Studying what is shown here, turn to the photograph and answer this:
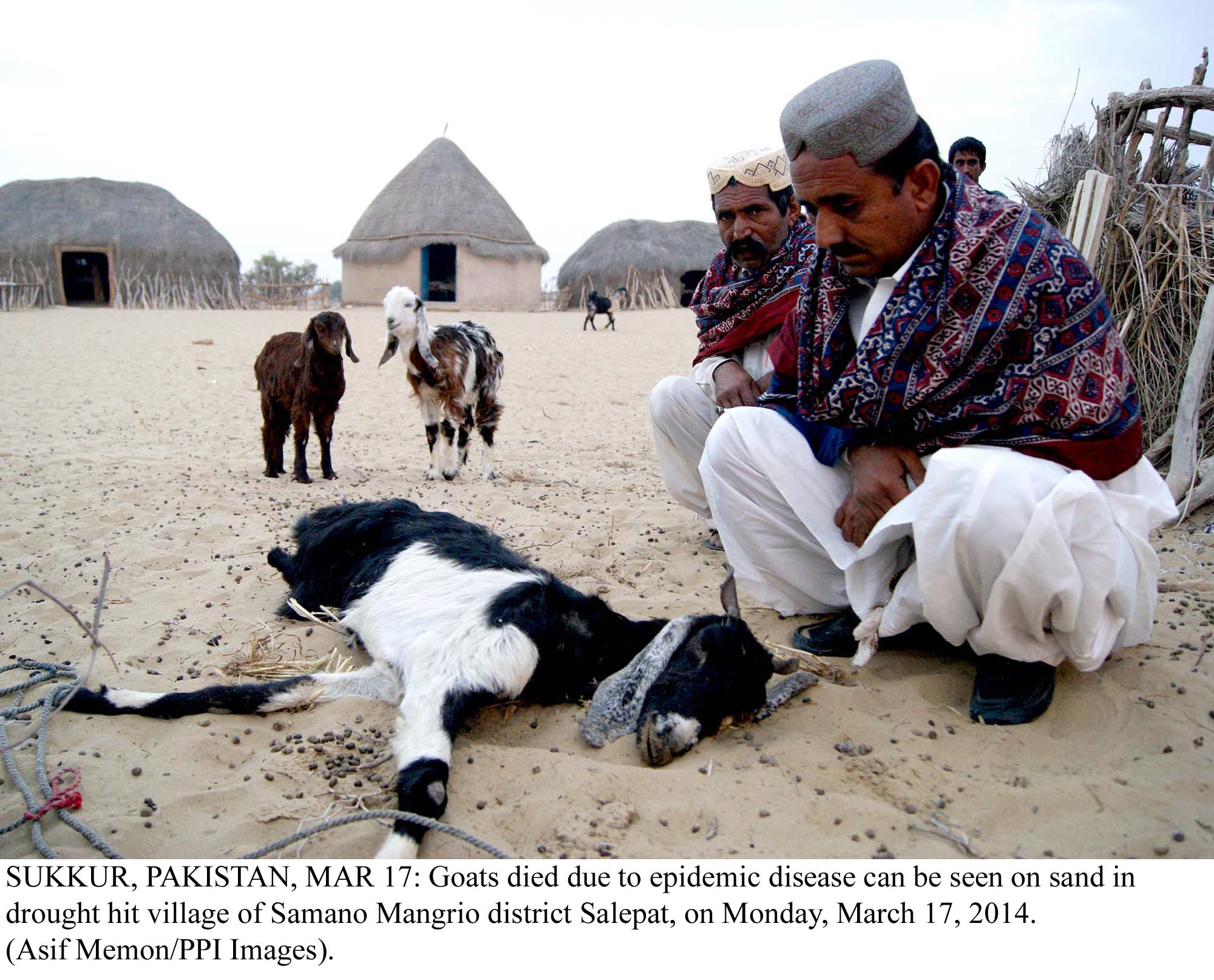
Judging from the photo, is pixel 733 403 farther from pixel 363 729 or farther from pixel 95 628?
pixel 95 628

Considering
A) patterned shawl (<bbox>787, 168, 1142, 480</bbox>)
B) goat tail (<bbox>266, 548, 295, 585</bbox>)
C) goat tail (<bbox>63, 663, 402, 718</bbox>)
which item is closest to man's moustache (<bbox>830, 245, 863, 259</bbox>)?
patterned shawl (<bbox>787, 168, 1142, 480</bbox>)

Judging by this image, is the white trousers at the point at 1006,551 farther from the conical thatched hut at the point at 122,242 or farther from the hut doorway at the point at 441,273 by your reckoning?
the conical thatched hut at the point at 122,242

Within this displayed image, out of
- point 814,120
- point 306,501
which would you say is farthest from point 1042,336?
point 306,501

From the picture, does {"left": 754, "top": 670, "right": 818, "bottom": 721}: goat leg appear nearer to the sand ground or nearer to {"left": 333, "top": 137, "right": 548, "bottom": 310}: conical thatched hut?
the sand ground

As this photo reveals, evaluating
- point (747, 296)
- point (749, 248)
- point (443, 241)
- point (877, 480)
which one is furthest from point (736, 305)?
point (443, 241)

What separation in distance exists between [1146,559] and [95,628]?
2672mm

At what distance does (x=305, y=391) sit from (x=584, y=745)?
476 cm

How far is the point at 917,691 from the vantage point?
2561mm

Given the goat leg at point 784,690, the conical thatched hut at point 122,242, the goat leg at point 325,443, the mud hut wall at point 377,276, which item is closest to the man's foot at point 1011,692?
the goat leg at point 784,690

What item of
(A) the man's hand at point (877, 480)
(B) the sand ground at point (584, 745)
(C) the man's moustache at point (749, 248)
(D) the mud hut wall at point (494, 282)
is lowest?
(B) the sand ground at point (584, 745)

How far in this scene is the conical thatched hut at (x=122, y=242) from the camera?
1017 inches

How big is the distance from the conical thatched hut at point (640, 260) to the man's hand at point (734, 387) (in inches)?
954

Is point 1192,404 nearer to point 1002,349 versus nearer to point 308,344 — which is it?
point 1002,349

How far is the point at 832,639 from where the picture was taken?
2943mm
